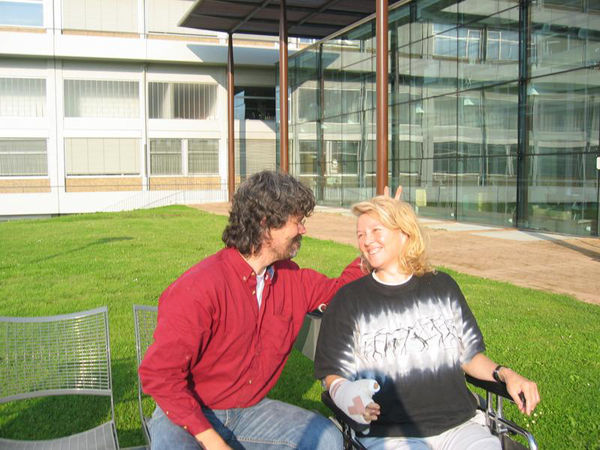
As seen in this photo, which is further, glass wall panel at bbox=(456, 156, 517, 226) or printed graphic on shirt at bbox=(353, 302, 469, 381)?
glass wall panel at bbox=(456, 156, 517, 226)

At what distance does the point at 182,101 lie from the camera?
38156mm

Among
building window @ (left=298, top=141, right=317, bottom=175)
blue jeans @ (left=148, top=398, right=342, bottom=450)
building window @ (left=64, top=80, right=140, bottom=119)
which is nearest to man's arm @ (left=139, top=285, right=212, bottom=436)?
blue jeans @ (left=148, top=398, right=342, bottom=450)

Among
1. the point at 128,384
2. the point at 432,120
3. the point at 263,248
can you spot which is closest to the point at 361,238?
the point at 263,248

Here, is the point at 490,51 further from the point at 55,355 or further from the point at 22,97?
the point at 22,97

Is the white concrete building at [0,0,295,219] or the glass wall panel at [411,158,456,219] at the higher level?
the white concrete building at [0,0,295,219]

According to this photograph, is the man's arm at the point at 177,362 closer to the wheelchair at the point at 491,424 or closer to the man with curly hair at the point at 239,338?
the man with curly hair at the point at 239,338

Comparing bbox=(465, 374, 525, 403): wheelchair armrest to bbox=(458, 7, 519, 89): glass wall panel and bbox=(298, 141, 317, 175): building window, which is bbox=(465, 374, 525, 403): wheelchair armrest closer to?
bbox=(458, 7, 519, 89): glass wall panel

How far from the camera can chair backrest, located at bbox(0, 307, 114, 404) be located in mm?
3332

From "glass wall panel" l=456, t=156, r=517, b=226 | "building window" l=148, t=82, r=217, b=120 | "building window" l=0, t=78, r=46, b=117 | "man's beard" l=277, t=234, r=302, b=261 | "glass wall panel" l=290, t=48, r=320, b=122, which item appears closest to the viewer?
"man's beard" l=277, t=234, r=302, b=261

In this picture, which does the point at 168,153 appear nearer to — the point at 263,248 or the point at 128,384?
the point at 128,384

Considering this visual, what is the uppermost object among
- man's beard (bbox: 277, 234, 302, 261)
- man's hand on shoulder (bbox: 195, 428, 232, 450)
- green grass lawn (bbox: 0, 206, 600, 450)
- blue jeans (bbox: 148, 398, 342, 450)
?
man's beard (bbox: 277, 234, 302, 261)

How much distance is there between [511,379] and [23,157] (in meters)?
36.8

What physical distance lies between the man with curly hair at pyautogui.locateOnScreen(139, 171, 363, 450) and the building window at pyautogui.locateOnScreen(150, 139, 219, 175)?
35785 mm

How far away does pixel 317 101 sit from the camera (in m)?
31.5
